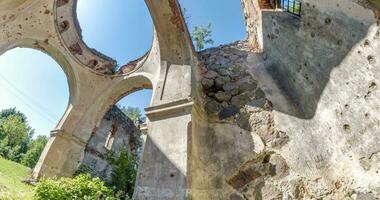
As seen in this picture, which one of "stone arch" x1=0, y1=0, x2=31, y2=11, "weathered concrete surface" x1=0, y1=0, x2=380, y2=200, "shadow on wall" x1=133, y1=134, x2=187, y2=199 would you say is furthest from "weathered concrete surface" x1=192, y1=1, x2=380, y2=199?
"stone arch" x1=0, y1=0, x2=31, y2=11

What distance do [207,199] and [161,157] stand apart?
2.43 feet

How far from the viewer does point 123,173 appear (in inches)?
407

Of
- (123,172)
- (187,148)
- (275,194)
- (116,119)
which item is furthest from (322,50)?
(116,119)

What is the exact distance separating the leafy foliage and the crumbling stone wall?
1858mm

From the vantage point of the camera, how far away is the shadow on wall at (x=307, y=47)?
2.93 metres

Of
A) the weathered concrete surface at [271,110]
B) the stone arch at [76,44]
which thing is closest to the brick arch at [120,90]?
the stone arch at [76,44]

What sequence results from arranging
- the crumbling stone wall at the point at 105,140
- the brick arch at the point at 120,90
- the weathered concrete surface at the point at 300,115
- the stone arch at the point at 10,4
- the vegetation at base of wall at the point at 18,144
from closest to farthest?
1. the weathered concrete surface at the point at 300,115
2. the stone arch at the point at 10,4
3. the brick arch at the point at 120,90
4. the crumbling stone wall at the point at 105,140
5. the vegetation at base of wall at the point at 18,144

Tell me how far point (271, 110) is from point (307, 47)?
37.6 inches

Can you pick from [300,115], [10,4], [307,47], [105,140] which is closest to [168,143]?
[300,115]

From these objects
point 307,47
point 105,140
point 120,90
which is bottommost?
point 307,47

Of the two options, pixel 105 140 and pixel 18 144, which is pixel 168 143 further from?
pixel 18 144

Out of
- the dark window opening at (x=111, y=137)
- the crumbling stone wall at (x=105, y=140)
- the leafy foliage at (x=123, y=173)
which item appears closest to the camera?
the leafy foliage at (x=123, y=173)

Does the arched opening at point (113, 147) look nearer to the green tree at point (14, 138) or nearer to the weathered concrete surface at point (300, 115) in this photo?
the weathered concrete surface at point (300, 115)

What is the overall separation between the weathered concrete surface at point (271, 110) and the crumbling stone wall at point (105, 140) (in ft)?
30.7
